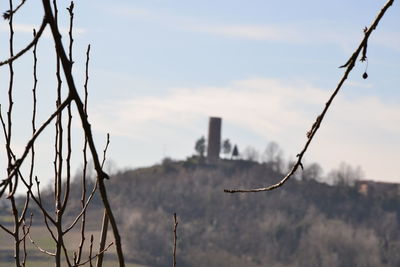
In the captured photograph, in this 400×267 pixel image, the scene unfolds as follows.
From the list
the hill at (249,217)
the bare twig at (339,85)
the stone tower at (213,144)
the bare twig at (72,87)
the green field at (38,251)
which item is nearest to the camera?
the bare twig at (72,87)

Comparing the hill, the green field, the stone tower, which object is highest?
the stone tower

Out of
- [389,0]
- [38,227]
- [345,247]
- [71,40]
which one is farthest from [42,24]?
[345,247]

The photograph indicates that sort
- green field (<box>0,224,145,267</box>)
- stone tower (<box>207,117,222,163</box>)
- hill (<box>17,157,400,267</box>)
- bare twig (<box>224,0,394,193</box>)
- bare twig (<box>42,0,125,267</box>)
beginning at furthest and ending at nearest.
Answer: stone tower (<box>207,117,222,163</box>), hill (<box>17,157,400,267</box>), green field (<box>0,224,145,267</box>), bare twig (<box>224,0,394,193</box>), bare twig (<box>42,0,125,267</box>)

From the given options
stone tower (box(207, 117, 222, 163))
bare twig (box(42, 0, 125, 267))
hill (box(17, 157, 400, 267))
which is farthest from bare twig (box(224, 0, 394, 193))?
stone tower (box(207, 117, 222, 163))

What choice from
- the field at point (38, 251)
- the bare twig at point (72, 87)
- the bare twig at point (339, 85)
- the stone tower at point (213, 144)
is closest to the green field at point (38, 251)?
the field at point (38, 251)

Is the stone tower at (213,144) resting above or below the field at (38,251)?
above

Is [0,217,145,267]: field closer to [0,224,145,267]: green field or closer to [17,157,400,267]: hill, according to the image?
[0,224,145,267]: green field

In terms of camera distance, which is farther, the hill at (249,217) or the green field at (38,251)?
the hill at (249,217)

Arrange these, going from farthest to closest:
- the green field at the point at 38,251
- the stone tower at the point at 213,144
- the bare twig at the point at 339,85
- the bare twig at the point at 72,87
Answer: the stone tower at the point at 213,144
the green field at the point at 38,251
the bare twig at the point at 339,85
the bare twig at the point at 72,87

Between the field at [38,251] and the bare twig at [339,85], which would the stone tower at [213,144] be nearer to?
the field at [38,251]

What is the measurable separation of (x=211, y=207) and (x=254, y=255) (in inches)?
283

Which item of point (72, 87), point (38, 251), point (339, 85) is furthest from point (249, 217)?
point (72, 87)

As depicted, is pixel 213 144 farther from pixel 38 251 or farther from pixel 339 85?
pixel 339 85

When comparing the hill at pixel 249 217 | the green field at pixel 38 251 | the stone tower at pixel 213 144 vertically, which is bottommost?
the green field at pixel 38 251
